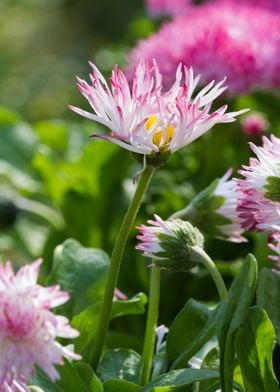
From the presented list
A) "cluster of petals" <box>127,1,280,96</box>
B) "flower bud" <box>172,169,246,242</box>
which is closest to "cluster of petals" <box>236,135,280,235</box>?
"flower bud" <box>172,169,246,242</box>

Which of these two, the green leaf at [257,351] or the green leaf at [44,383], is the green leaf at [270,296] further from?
the green leaf at [44,383]

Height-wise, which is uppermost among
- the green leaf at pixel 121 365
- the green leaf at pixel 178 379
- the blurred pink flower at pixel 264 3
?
the blurred pink flower at pixel 264 3

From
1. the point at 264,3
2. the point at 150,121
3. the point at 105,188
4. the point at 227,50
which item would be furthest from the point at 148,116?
the point at 264,3

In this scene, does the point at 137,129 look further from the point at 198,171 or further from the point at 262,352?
the point at 198,171

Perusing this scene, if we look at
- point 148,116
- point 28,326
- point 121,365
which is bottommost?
point 121,365

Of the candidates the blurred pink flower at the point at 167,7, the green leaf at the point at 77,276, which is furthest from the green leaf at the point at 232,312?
the blurred pink flower at the point at 167,7

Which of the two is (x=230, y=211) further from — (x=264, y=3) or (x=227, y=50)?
(x=264, y=3)

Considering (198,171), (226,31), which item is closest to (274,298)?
(226,31)
